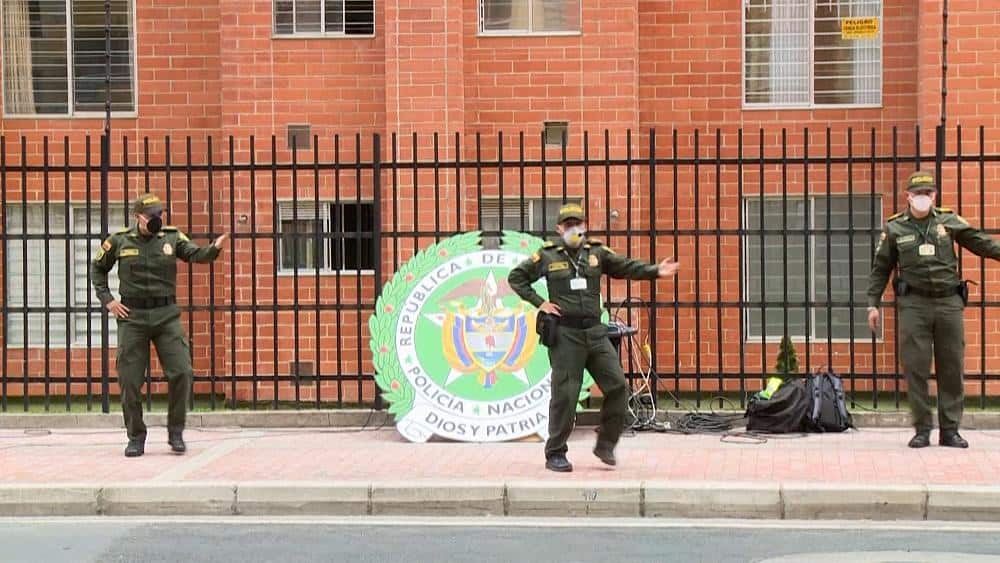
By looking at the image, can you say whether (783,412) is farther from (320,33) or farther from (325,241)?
(320,33)

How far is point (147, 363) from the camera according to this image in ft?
37.6

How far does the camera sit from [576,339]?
10.1 m

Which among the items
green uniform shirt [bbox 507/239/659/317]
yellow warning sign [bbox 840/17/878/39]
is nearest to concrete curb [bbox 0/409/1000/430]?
green uniform shirt [bbox 507/239/659/317]

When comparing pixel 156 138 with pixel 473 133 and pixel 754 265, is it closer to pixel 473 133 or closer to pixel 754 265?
pixel 473 133

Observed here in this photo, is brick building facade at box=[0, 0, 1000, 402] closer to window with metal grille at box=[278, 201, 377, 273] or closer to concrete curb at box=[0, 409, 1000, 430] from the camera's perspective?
window with metal grille at box=[278, 201, 377, 273]

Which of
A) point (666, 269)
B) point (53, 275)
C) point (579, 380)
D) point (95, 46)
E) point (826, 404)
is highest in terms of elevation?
point (95, 46)

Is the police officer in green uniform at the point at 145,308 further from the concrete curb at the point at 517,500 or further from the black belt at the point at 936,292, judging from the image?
the black belt at the point at 936,292

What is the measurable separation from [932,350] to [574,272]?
321 cm

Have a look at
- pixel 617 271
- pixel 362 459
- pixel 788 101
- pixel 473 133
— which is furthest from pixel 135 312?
pixel 788 101

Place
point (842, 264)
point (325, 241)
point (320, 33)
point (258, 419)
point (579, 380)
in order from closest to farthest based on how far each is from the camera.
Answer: point (579, 380) < point (258, 419) < point (320, 33) < point (842, 264) < point (325, 241)

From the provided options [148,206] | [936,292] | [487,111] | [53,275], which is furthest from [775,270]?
[53,275]

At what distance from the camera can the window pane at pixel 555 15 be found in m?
17.6

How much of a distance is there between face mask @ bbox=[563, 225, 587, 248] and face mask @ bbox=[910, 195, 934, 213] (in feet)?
9.12

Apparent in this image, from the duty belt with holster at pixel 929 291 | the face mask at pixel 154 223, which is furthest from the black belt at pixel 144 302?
the duty belt with holster at pixel 929 291
